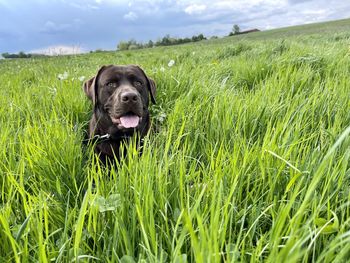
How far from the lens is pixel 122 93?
135 inches

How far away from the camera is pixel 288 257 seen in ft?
3.00

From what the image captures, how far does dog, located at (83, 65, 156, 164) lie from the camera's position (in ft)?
10.8

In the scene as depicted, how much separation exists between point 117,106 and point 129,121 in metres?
0.21

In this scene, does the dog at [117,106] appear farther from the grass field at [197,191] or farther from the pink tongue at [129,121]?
the grass field at [197,191]

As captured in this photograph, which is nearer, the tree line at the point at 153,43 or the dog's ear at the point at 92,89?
the dog's ear at the point at 92,89

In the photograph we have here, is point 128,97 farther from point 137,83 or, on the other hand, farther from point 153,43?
point 153,43

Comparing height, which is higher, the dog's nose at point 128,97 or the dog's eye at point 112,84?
the dog's eye at point 112,84

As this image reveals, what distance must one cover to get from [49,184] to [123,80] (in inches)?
85.5

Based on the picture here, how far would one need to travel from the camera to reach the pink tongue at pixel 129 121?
3309 mm

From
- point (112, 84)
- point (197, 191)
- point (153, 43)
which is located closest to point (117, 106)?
point (112, 84)

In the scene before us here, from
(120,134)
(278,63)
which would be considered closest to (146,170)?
(120,134)

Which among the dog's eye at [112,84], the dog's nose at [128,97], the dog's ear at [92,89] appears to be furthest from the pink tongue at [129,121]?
the dog's eye at [112,84]

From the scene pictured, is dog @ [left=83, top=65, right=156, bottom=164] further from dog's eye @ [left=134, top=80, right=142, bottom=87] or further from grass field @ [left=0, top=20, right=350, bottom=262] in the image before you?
grass field @ [left=0, top=20, right=350, bottom=262]

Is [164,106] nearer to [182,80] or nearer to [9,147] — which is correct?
[182,80]
